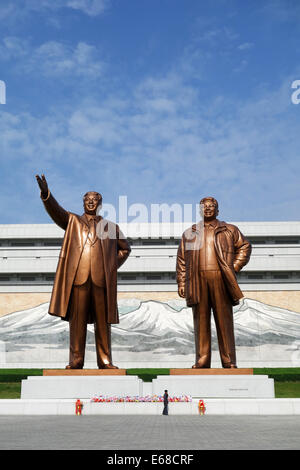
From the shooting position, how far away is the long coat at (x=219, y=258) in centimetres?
912

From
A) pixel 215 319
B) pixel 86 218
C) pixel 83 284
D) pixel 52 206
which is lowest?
pixel 215 319

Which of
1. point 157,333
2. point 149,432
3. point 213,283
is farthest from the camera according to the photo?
point 157,333

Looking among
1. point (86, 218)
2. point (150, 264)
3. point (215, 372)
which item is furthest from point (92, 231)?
point (150, 264)

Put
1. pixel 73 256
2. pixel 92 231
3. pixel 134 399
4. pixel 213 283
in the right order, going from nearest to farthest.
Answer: pixel 134 399 → pixel 73 256 → pixel 92 231 → pixel 213 283

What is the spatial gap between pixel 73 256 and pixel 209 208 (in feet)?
8.85

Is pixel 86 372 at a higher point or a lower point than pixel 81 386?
higher

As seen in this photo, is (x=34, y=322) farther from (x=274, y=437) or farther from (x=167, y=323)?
(x=274, y=437)

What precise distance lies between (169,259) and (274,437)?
20665 mm

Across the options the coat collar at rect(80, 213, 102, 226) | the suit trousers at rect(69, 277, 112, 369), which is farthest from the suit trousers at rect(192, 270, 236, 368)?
the coat collar at rect(80, 213, 102, 226)

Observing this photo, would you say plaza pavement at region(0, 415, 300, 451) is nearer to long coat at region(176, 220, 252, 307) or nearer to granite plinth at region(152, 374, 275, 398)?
granite plinth at region(152, 374, 275, 398)

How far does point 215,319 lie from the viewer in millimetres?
9180

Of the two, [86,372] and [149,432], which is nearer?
[149,432]

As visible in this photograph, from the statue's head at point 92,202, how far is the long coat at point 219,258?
5.81 feet

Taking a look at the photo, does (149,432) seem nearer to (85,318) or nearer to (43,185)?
(85,318)
